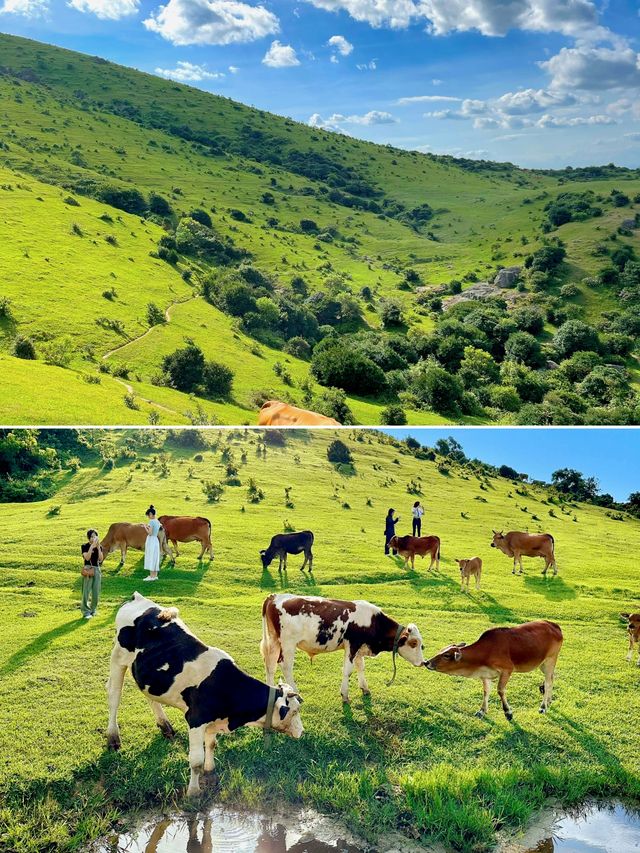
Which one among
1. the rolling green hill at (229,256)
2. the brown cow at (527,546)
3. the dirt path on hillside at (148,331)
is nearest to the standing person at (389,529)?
the brown cow at (527,546)

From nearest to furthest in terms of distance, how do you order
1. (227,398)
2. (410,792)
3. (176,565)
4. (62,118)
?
(410,792) < (176,565) < (227,398) < (62,118)

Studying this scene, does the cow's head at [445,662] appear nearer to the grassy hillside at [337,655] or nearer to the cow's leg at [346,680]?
the grassy hillside at [337,655]

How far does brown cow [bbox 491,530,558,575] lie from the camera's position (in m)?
14.0

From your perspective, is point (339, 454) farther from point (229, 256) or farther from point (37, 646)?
point (229, 256)

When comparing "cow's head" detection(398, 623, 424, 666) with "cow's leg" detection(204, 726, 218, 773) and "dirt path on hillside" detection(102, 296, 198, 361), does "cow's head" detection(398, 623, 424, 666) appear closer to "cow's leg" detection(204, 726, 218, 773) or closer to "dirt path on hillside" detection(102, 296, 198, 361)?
"cow's leg" detection(204, 726, 218, 773)

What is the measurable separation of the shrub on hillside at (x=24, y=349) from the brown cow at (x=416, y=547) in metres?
42.0

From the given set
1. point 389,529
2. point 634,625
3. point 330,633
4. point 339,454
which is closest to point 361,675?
point 330,633

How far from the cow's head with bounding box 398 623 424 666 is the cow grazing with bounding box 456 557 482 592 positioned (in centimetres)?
384

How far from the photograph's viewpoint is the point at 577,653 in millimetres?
10969

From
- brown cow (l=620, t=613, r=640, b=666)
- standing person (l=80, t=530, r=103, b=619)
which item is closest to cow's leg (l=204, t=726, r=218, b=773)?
standing person (l=80, t=530, r=103, b=619)

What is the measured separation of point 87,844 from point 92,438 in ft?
33.8

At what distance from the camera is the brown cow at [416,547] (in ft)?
45.3

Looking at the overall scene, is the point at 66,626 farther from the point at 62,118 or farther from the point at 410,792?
the point at 62,118

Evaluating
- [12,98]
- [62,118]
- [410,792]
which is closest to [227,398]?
[410,792]
